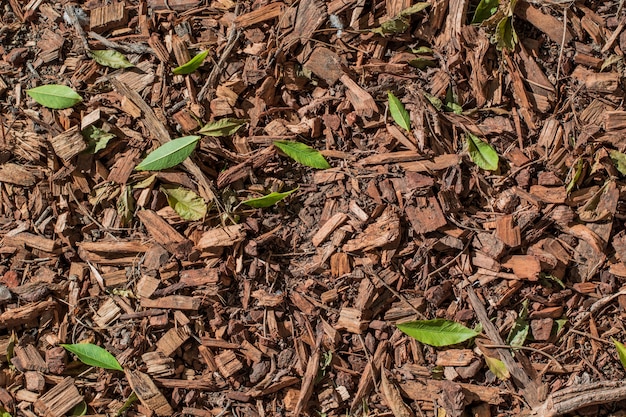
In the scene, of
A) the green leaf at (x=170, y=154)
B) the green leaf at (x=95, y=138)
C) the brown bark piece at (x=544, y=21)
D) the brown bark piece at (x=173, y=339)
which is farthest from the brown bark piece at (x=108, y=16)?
the brown bark piece at (x=544, y=21)

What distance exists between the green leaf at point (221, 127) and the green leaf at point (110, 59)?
1.10 feet

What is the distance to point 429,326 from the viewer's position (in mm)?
1769

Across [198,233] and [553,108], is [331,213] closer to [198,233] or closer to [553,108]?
[198,233]

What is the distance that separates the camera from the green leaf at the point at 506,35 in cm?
179

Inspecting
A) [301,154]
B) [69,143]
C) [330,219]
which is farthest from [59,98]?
[330,219]

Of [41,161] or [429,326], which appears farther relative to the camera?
[41,161]

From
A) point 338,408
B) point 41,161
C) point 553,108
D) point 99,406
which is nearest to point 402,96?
point 553,108

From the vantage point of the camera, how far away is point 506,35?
181 cm

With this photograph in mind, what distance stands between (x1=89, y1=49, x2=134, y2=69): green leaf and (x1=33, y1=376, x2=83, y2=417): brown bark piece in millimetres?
989

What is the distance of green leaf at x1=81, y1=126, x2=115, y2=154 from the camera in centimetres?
187

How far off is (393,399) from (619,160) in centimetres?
98

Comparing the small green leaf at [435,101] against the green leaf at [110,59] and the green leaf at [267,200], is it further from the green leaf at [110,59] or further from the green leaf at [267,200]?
the green leaf at [110,59]

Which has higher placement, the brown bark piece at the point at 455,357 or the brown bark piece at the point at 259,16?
the brown bark piece at the point at 259,16

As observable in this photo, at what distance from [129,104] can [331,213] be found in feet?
2.34
